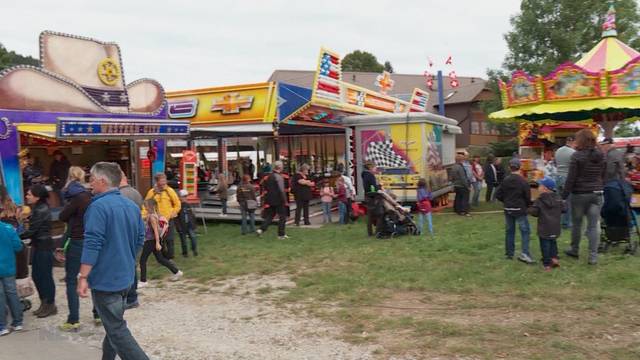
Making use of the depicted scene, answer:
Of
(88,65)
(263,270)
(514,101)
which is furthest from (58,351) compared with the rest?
(514,101)

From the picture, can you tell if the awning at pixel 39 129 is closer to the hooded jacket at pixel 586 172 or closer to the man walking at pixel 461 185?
the man walking at pixel 461 185

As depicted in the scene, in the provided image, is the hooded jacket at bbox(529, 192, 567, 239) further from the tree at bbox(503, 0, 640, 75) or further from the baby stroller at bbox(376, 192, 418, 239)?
the tree at bbox(503, 0, 640, 75)

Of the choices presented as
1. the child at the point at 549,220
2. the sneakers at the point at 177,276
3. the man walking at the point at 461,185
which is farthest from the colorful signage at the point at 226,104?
the child at the point at 549,220

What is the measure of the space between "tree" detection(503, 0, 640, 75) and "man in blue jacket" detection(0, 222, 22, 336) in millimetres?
30296

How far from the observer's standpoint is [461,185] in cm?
1293

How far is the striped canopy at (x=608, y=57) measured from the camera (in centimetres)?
1259

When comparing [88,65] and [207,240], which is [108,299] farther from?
[88,65]

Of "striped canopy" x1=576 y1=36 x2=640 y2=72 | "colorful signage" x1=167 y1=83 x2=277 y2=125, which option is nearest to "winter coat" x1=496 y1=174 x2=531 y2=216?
"striped canopy" x1=576 y1=36 x2=640 y2=72

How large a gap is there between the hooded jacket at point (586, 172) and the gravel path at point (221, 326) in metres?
4.08

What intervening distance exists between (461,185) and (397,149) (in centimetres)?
182

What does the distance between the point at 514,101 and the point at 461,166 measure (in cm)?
227

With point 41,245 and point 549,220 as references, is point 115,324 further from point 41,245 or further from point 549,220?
point 549,220

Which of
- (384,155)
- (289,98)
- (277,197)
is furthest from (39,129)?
(384,155)

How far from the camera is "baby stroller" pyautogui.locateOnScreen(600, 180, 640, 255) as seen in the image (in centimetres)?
759
